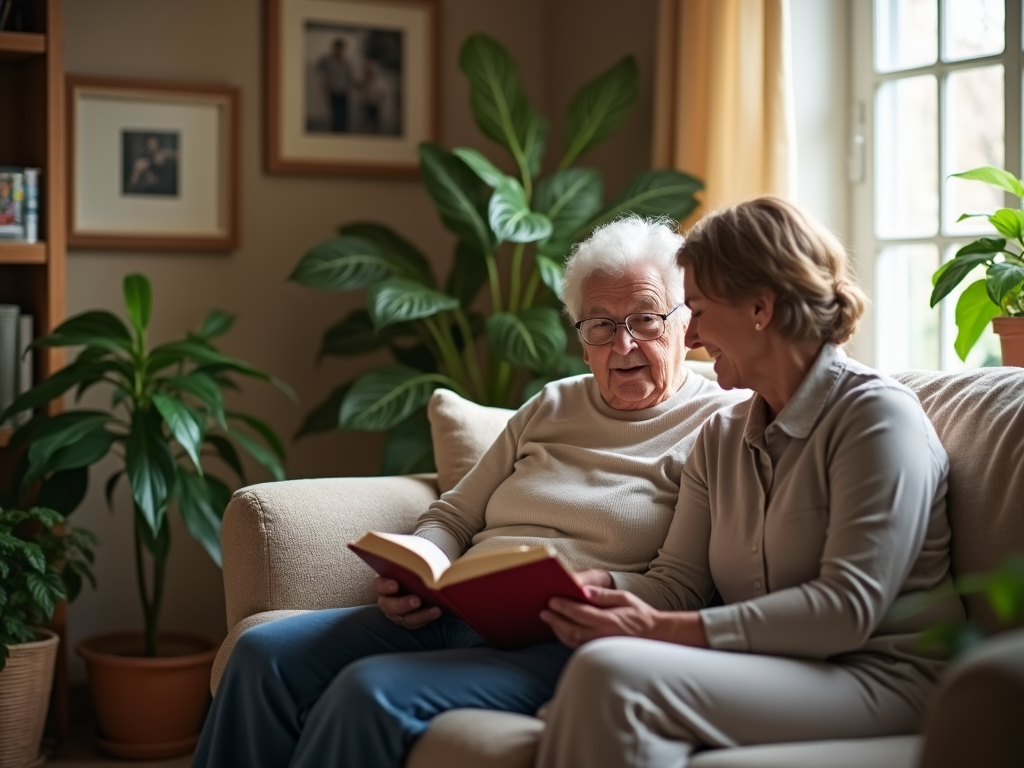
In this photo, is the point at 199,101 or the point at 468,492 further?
the point at 199,101

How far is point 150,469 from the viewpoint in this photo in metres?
2.88

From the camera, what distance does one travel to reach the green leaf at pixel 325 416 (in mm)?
3426

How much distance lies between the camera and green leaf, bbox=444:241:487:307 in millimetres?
3506

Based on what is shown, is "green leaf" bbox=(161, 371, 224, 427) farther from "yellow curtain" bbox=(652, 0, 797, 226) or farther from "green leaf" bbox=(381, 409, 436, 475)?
"yellow curtain" bbox=(652, 0, 797, 226)

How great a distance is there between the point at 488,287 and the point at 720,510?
2187 mm

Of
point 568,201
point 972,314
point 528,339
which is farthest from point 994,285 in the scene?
point 568,201

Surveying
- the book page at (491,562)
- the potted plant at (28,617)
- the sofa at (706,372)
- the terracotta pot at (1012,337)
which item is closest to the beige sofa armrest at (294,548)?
the sofa at (706,372)

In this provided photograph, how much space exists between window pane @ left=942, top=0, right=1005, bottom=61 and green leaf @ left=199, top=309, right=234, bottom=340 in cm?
190

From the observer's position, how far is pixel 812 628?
1.59 meters

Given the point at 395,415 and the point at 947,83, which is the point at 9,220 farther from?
the point at 947,83

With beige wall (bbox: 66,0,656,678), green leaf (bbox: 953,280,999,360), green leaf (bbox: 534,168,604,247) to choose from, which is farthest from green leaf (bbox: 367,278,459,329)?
green leaf (bbox: 953,280,999,360)

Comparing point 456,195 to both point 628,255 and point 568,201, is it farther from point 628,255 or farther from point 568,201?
point 628,255

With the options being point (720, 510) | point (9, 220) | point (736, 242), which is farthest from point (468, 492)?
point (9, 220)

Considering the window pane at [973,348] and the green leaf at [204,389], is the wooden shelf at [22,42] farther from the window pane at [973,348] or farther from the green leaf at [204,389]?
the window pane at [973,348]
